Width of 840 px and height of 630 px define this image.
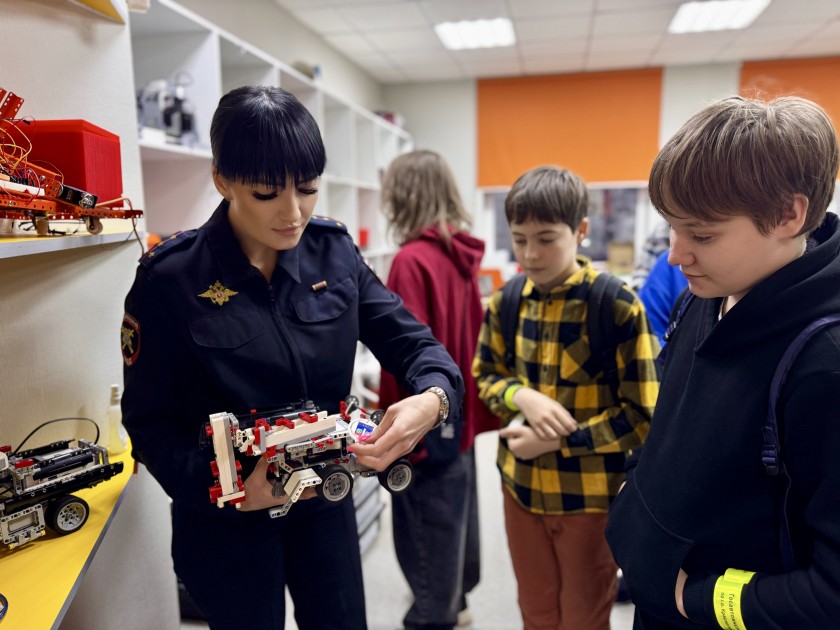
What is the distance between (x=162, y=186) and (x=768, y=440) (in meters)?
2.19

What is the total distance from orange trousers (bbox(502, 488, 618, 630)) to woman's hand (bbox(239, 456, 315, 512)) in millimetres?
726

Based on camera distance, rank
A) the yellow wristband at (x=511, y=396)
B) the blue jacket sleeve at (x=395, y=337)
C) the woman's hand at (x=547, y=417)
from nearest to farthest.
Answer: the blue jacket sleeve at (x=395, y=337)
the woman's hand at (x=547, y=417)
the yellow wristband at (x=511, y=396)

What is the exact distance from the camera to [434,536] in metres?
1.80

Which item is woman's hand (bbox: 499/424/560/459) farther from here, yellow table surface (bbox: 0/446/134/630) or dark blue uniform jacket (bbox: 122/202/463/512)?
yellow table surface (bbox: 0/446/134/630)

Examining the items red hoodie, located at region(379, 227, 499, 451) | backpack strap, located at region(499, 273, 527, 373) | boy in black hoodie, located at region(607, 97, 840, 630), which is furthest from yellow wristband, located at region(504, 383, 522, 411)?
boy in black hoodie, located at region(607, 97, 840, 630)

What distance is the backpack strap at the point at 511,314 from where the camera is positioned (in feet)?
4.84

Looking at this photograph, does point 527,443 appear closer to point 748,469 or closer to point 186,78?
point 748,469

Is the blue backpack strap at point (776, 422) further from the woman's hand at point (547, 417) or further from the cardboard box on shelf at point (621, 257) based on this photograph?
the cardboard box on shelf at point (621, 257)

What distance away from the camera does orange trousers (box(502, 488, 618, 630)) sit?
4.42ft

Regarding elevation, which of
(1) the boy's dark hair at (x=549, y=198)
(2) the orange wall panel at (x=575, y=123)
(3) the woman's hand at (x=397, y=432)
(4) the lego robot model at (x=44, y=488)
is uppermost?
(2) the orange wall panel at (x=575, y=123)

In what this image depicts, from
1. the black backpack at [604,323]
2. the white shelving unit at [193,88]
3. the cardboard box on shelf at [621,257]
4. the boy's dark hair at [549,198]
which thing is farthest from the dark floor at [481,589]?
the cardboard box on shelf at [621,257]

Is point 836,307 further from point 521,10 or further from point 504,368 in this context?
point 521,10

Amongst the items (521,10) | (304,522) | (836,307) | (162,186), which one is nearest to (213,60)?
(162,186)

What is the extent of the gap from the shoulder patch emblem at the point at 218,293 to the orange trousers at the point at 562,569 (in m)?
0.89
